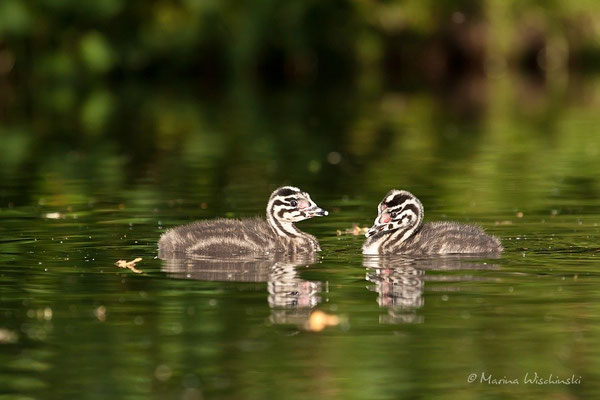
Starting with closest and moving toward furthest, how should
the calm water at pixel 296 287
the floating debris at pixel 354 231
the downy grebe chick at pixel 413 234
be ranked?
1. the calm water at pixel 296 287
2. the downy grebe chick at pixel 413 234
3. the floating debris at pixel 354 231

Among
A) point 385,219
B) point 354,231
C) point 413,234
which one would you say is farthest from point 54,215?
point 413,234

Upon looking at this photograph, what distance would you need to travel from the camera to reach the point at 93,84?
46188mm

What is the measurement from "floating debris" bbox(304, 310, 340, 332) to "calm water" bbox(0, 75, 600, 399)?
1.4 inches

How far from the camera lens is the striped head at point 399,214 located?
43.6 feet

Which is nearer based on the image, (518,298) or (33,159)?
(518,298)

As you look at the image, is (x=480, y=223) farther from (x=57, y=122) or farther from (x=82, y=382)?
(x=57, y=122)

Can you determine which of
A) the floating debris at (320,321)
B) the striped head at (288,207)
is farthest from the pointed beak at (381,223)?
the floating debris at (320,321)

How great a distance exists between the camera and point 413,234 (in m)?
13.4

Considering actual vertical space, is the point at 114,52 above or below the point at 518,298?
above

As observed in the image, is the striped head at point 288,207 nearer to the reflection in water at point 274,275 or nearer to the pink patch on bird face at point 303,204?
the pink patch on bird face at point 303,204

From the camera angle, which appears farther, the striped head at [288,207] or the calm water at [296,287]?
the striped head at [288,207]

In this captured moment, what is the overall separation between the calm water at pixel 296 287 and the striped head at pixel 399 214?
1.27 ft

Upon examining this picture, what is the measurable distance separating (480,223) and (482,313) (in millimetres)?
4973

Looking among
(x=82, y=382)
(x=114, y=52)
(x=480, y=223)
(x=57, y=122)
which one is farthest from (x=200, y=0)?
(x=82, y=382)
